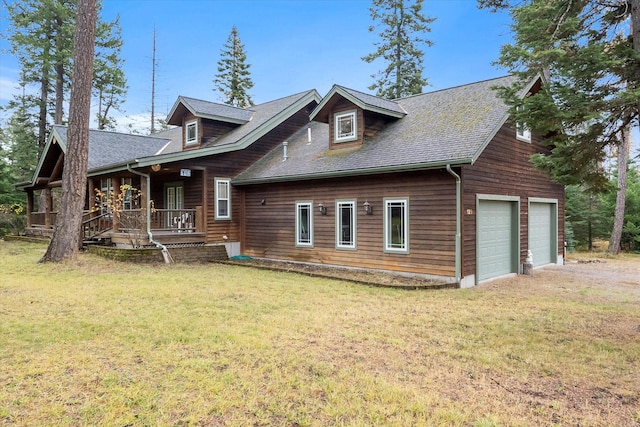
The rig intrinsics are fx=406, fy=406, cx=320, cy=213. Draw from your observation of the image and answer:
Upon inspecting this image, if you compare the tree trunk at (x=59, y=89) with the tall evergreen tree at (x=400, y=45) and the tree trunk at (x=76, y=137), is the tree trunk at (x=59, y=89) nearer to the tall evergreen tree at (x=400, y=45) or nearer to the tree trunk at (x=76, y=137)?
the tree trunk at (x=76, y=137)

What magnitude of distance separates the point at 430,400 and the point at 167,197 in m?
15.3

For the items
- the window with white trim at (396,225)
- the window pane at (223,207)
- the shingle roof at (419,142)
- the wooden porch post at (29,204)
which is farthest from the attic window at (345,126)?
the wooden porch post at (29,204)

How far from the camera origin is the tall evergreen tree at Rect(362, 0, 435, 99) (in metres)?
25.4

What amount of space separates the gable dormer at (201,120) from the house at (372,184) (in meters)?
0.06

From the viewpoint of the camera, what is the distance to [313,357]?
178 inches

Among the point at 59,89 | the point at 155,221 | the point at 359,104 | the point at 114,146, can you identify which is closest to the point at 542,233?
the point at 359,104

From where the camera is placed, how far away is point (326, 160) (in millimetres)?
12477

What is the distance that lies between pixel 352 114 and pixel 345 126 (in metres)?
0.48

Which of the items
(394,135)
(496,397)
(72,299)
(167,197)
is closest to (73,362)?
(72,299)

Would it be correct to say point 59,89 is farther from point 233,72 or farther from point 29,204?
point 233,72

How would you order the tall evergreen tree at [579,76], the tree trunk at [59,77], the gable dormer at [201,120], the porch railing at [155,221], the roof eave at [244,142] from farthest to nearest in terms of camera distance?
the tree trunk at [59,77]
the gable dormer at [201,120]
the porch railing at [155,221]
the roof eave at [244,142]
the tall evergreen tree at [579,76]

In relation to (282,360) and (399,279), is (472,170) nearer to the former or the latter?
(399,279)

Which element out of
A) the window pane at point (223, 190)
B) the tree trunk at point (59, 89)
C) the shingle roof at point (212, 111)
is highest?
the tree trunk at point (59, 89)

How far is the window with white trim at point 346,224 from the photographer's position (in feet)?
37.4
